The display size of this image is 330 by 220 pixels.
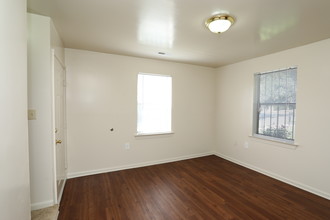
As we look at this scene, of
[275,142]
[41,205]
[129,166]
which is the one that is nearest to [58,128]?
[41,205]

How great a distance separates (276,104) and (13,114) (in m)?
3.88

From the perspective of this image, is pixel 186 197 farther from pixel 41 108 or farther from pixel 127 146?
pixel 41 108

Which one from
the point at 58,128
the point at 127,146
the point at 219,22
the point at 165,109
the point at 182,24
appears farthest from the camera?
the point at 165,109

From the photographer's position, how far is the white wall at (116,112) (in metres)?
3.11

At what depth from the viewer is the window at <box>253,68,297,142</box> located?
3006 mm

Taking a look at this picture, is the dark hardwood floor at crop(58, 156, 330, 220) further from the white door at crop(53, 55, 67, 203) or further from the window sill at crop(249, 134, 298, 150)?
the window sill at crop(249, 134, 298, 150)

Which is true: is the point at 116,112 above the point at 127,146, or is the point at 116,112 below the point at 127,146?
above

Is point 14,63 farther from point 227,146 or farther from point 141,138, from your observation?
point 227,146

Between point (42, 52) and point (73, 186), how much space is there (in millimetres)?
2175

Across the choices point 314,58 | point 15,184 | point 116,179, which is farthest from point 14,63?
point 314,58

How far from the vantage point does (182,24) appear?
208 cm

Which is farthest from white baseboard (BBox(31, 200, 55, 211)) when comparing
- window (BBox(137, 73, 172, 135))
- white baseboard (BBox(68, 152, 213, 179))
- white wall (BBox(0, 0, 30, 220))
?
window (BBox(137, 73, 172, 135))

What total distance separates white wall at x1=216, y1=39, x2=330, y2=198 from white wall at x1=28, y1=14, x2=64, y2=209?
3693 mm

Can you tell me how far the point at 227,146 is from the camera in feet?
13.9
